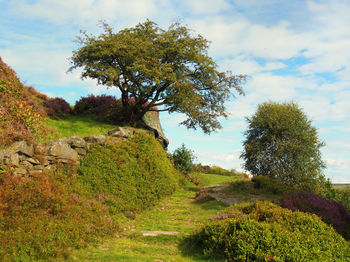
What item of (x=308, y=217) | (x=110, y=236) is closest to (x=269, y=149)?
(x=308, y=217)

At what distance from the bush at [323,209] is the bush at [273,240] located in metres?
2.12

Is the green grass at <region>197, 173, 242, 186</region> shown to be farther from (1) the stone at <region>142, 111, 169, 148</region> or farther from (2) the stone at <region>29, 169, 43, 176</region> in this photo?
(2) the stone at <region>29, 169, 43, 176</region>

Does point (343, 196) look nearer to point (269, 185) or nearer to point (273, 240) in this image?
point (269, 185)

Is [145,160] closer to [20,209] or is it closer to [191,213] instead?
[191,213]

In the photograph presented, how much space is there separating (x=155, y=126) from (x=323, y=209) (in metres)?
15.7

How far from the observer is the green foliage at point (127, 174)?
11.3m

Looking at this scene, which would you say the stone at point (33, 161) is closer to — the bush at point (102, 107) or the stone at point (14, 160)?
the stone at point (14, 160)

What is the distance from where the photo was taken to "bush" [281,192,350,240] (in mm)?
10575

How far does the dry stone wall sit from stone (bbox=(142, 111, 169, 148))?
10271 millimetres

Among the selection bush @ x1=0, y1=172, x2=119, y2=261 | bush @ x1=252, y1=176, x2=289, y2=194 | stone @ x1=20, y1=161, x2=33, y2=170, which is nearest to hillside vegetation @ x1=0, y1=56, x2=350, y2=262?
bush @ x1=0, y1=172, x2=119, y2=261

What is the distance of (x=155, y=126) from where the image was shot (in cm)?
2431

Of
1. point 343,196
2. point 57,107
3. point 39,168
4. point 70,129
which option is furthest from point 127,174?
point 343,196

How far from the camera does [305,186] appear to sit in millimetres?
19453

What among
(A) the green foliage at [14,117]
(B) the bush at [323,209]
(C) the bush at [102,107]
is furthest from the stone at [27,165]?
(C) the bush at [102,107]
